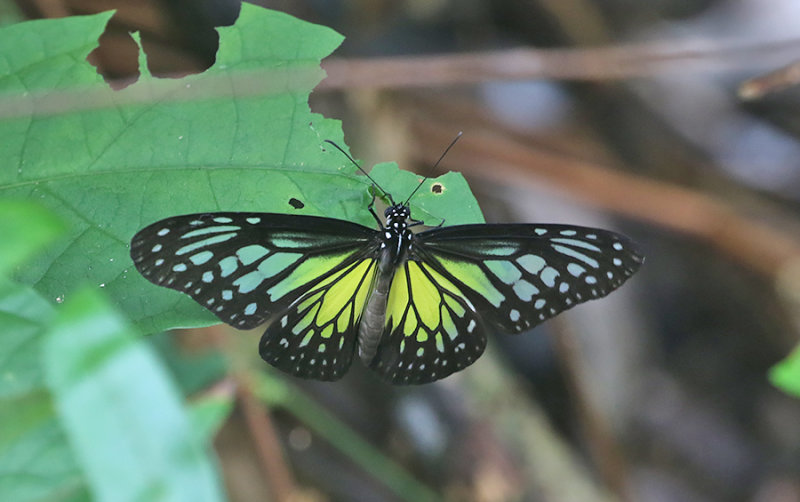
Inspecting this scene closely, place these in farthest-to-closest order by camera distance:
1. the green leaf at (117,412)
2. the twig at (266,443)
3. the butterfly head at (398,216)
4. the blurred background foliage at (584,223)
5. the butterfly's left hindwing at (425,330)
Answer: the blurred background foliage at (584,223)
the twig at (266,443)
the butterfly's left hindwing at (425,330)
the butterfly head at (398,216)
the green leaf at (117,412)

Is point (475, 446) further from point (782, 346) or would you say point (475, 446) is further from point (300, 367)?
point (782, 346)

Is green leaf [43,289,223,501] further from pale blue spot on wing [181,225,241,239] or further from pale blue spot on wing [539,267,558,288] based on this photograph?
pale blue spot on wing [539,267,558,288]

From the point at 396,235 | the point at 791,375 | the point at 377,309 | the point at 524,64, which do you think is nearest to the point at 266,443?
the point at 377,309

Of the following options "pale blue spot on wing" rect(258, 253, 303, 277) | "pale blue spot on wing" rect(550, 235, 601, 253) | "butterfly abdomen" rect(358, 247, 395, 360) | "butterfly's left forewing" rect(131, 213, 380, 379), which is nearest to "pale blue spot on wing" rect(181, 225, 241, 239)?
"butterfly's left forewing" rect(131, 213, 380, 379)

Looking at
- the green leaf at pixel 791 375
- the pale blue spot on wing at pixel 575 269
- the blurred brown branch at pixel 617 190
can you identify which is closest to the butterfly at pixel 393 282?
the pale blue spot on wing at pixel 575 269

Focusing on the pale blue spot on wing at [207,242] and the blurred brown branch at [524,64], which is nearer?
the pale blue spot on wing at [207,242]

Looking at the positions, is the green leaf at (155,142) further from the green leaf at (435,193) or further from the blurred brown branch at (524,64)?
the blurred brown branch at (524,64)
